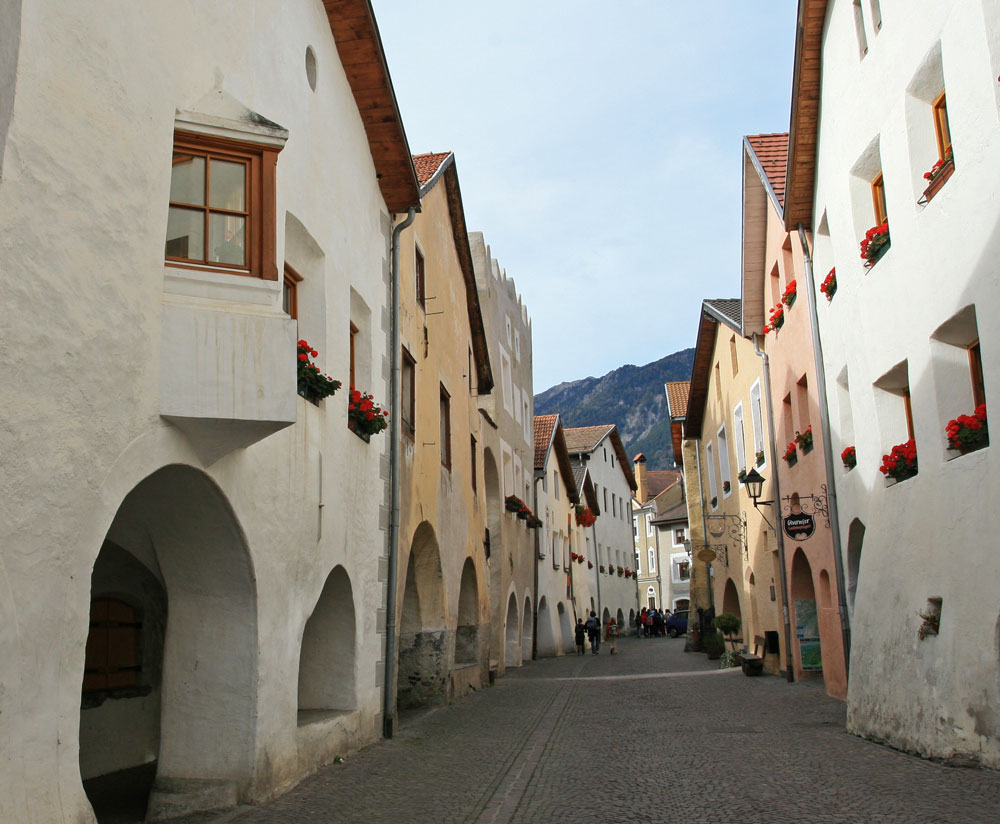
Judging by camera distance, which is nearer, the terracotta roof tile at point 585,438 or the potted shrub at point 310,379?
the potted shrub at point 310,379

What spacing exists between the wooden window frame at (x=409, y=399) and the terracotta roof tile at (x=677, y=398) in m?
22.2

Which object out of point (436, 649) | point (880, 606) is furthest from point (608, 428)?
point (880, 606)

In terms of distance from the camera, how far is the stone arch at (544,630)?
35406 mm

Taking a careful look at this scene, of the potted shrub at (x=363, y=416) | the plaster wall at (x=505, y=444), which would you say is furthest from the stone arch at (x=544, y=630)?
the potted shrub at (x=363, y=416)

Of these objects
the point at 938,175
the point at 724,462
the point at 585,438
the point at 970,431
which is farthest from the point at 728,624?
the point at 585,438

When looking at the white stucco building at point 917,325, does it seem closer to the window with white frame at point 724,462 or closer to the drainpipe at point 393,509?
the drainpipe at point 393,509

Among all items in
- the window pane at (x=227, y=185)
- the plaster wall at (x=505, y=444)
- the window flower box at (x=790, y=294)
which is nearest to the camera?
the window pane at (x=227, y=185)

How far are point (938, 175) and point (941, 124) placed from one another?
0.84 metres

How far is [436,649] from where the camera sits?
16672 mm

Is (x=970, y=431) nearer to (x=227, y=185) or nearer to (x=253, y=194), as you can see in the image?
(x=253, y=194)

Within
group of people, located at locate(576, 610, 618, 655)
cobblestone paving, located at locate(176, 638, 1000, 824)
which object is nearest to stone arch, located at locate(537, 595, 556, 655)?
group of people, located at locate(576, 610, 618, 655)

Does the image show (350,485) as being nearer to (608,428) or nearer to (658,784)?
(658,784)

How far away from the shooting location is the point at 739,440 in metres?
25.1

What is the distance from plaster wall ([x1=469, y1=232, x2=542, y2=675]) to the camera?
2591 cm
